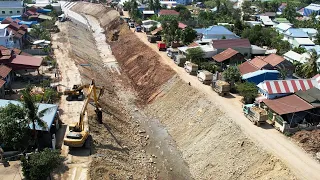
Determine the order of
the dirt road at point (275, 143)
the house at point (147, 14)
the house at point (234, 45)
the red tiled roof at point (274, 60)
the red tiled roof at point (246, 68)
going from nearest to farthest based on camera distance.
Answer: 1. the dirt road at point (275, 143)
2. the red tiled roof at point (246, 68)
3. the red tiled roof at point (274, 60)
4. the house at point (234, 45)
5. the house at point (147, 14)

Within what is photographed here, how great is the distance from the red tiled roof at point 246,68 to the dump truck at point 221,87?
7535mm

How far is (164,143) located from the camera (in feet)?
133

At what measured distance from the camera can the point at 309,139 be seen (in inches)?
1294

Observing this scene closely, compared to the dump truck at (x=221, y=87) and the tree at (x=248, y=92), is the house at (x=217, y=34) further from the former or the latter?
the tree at (x=248, y=92)

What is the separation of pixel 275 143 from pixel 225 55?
27.5 metres

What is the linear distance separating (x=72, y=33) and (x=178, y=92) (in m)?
48.2

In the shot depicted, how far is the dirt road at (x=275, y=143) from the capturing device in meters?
28.6

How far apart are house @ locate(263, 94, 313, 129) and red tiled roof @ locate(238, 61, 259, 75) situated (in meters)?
13.9

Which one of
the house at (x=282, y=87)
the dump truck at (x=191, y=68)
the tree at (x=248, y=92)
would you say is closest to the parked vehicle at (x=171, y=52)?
the dump truck at (x=191, y=68)

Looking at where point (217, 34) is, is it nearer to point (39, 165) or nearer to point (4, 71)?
point (4, 71)

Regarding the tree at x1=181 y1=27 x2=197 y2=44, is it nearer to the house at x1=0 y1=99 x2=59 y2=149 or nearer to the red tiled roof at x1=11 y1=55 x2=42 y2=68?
the red tiled roof at x1=11 y1=55 x2=42 y2=68

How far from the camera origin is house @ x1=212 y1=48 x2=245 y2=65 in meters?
56.7

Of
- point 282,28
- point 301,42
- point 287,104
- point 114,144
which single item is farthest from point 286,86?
point 282,28

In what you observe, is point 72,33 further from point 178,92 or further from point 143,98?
point 178,92
